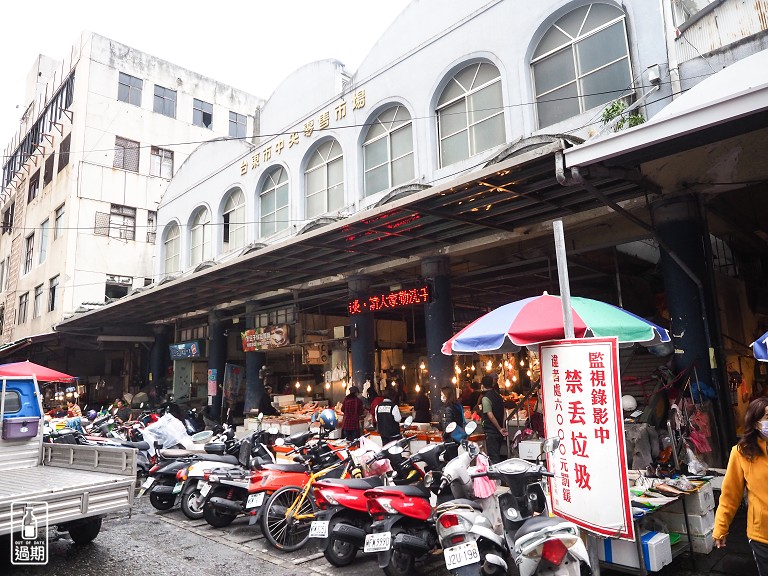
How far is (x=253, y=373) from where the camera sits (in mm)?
17359

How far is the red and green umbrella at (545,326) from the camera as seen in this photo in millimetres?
5391

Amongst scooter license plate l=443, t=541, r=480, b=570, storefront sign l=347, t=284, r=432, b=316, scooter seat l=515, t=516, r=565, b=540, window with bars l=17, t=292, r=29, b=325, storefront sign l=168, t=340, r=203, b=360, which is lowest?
scooter license plate l=443, t=541, r=480, b=570

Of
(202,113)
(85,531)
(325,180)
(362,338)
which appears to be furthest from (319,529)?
(202,113)

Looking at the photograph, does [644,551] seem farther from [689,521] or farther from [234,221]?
[234,221]

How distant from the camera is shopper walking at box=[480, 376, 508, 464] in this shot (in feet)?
30.3

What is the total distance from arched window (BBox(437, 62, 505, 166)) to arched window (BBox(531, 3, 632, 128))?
962 millimetres

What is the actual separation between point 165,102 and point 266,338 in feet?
65.7

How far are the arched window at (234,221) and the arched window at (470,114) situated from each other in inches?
337

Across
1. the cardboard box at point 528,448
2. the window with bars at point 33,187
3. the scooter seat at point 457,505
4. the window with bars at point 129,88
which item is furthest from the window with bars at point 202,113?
the scooter seat at point 457,505

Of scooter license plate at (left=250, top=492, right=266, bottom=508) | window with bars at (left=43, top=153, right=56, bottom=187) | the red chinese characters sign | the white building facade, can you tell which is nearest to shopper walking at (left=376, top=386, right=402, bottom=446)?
scooter license plate at (left=250, top=492, right=266, bottom=508)

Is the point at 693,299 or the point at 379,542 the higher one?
the point at 693,299

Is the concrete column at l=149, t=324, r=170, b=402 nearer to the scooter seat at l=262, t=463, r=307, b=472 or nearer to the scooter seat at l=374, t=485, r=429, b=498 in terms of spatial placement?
the scooter seat at l=262, t=463, r=307, b=472

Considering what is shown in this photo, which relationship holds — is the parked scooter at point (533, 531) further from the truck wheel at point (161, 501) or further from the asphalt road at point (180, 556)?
the truck wheel at point (161, 501)

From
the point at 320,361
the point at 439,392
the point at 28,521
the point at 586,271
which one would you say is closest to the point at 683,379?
the point at 439,392
